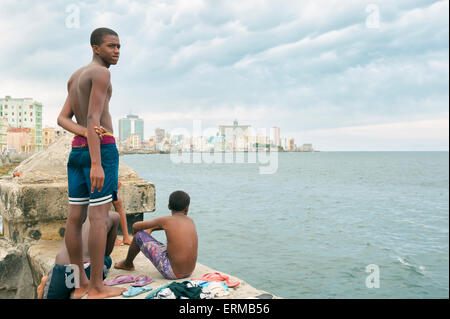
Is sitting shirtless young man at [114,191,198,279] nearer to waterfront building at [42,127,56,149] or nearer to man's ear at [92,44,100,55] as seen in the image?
man's ear at [92,44,100,55]

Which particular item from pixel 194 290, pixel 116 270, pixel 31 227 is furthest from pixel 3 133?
pixel 194 290

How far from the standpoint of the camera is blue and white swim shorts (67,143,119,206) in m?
2.67

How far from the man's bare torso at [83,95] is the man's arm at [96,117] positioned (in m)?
0.07

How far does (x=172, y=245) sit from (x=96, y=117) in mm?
1482

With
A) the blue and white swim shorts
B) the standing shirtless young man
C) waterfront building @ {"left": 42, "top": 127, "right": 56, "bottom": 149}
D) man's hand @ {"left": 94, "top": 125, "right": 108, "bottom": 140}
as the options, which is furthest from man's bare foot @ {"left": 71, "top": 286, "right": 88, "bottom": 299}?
waterfront building @ {"left": 42, "top": 127, "right": 56, "bottom": 149}

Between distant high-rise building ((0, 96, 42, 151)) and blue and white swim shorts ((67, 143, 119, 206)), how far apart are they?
216 ft

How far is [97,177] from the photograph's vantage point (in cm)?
253

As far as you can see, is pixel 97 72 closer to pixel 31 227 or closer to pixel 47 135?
pixel 31 227

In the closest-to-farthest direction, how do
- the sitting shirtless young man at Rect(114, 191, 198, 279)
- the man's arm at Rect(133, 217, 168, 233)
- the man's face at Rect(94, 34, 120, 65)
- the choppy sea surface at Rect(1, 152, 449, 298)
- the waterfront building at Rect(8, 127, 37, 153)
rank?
1. the man's face at Rect(94, 34, 120, 65)
2. the sitting shirtless young man at Rect(114, 191, 198, 279)
3. the man's arm at Rect(133, 217, 168, 233)
4. the choppy sea surface at Rect(1, 152, 449, 298)
5. the waterfront building at Rect(8, 127, 37, 153)

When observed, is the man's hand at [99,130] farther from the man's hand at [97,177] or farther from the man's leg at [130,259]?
the man's leg at [130,259]

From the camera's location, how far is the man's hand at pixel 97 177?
8.27 ft
